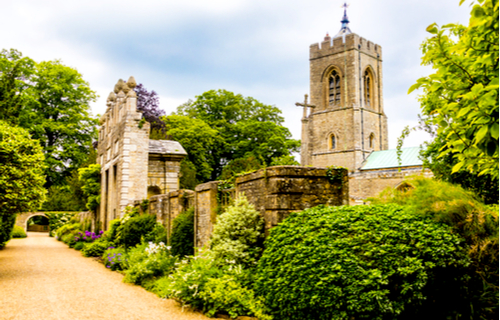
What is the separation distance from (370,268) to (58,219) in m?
33.0

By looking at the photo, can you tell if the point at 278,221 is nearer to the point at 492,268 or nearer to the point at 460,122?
the point at 492,268

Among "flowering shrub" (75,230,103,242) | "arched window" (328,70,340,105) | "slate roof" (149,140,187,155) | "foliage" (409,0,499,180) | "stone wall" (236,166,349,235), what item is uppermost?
"arched window" (328,70,340,105)

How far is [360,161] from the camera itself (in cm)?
4619

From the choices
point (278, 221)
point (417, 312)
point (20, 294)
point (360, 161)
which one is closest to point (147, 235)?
point (20, 294)

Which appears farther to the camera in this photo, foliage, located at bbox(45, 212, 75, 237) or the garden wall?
foliage, located at bbox(45, 212, 75, 237)

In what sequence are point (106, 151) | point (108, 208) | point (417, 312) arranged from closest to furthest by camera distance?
point (417, 312), point (108, 208), point (106, 151)

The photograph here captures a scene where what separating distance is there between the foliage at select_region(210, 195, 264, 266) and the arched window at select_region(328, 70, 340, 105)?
4279cm

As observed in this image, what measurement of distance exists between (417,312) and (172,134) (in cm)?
3241

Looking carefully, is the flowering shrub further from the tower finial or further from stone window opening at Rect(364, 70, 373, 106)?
the tower finial

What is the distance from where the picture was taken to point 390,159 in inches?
1580

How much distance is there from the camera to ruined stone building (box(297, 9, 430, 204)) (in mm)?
46844

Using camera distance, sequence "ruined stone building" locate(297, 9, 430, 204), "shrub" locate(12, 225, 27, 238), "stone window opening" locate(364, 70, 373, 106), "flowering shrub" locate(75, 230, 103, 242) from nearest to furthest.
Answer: "flowering shrub" locate(75, 230, 103, 242), "shrub" locate(12, 225, 27, 238), "ruined stone building" locate(297, 9, 430, 204), "stone window opening" locate(364, 70, 373, 106)

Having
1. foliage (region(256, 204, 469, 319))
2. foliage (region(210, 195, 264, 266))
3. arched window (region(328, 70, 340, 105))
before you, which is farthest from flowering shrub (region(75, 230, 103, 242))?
arched window (region(328, 70, 340, 105))

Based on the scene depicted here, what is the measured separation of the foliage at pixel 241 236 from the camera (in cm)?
760
